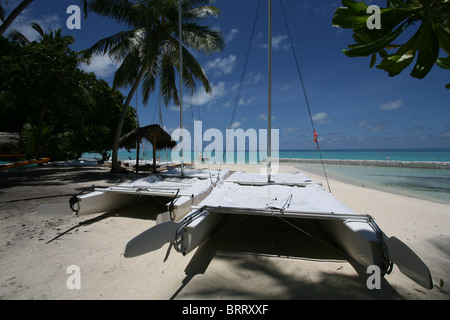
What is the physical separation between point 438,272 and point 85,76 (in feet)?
41.5

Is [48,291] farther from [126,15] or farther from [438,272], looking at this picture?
[126,15]

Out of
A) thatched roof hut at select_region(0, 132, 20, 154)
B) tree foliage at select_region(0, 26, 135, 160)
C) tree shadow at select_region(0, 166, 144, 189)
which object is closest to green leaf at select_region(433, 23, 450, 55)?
tree shadow at select_region(0, 166, 144, 189)

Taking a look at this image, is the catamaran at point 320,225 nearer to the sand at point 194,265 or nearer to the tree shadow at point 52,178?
the sand at point 194,265

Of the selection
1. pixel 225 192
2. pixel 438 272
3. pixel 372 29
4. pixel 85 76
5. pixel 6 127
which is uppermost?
pixel 85 76

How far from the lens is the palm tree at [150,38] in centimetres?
955

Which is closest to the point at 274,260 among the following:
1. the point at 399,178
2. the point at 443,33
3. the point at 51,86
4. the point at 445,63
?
the point at 445,63

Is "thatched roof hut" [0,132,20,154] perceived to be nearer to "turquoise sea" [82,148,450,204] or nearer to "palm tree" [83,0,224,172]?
"turquoise sea" [82,148,450,204]

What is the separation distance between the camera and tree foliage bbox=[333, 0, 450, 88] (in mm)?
1477

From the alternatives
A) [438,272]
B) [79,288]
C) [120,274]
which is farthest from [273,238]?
[79,288]

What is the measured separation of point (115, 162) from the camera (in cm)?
1088

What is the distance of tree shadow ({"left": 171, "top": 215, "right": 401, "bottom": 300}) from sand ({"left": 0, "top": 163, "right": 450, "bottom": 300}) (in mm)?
11

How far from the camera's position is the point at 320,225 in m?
3.97

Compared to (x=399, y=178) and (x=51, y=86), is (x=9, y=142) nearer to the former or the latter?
(x=51, y=86)

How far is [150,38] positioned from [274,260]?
10601mm
